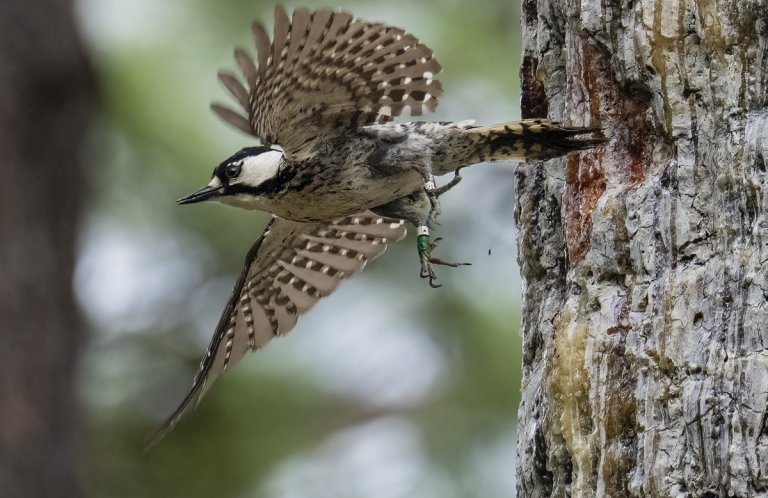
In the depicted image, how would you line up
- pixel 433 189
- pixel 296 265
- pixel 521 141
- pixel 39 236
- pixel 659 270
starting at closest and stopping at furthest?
pixel 659 270, pixel 521 141, pixel 433 189, pixel 296 265, pixel 39 236

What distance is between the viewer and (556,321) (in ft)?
9.48

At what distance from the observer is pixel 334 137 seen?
3857mm

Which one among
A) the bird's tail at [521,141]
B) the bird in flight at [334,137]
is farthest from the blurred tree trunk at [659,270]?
the bird in flight at [334,137]

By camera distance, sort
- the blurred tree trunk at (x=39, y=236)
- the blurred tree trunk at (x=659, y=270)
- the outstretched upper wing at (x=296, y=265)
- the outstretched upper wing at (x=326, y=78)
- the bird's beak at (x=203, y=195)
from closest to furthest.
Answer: the blurred tree trunk at (x=659, y=270) → the outstretched upper wing at (x=326, y=78) → the bird's beak at (x=203, y=195) → the outstretched upper wing at (x=296, y=265) → the blurred tree trunk at (x=39, y=236)

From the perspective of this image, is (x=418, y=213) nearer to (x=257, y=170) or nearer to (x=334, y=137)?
(x=334, y=137)

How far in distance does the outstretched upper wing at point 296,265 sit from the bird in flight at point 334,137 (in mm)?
37

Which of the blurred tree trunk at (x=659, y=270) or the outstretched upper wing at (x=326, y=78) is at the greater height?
the outstretched upper wing at (x=326, y=78)

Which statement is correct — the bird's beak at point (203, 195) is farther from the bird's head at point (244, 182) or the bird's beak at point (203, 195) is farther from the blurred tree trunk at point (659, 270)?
the blurred tree trunk at point (659, 270)

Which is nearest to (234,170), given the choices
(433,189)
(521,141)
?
(433,189)

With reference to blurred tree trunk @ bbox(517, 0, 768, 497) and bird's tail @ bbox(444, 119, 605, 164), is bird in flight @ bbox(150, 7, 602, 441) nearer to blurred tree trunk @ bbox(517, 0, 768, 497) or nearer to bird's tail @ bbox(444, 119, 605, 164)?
bird's tail @ bbox(444, 119, 605, 164)

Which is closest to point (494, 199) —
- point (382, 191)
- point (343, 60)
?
point (382, 191)

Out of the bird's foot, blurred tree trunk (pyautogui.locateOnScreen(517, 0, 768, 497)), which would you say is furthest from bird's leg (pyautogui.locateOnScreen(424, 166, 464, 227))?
blurred tree trunk (pyautogui.locateOnScreen(517, 0, 768, 497))

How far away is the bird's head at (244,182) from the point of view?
12.6 ft

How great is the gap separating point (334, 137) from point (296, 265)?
2.87 feet
